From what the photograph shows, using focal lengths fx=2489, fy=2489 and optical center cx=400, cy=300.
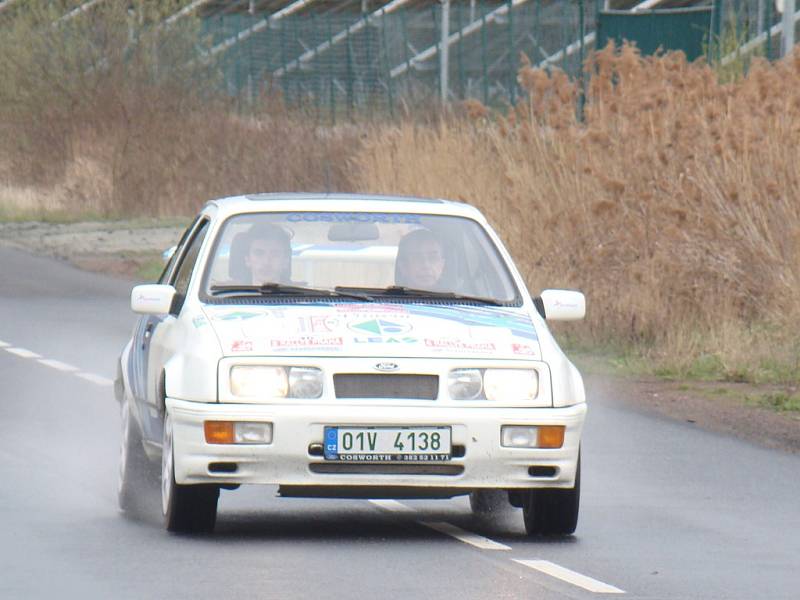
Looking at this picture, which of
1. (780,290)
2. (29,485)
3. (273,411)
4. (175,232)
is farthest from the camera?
(175,232)

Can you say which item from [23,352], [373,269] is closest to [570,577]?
[373,269]

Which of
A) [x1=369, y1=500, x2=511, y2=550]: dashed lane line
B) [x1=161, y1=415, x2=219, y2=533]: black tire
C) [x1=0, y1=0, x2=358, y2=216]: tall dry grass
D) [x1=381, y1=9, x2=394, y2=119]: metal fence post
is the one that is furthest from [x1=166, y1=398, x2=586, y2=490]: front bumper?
[x1=381, y1=9, x2=394, y2=119]: metal fence post

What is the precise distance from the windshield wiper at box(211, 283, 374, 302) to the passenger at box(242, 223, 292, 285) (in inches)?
4.4

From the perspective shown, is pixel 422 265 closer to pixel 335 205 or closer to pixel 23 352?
pixel 335 205

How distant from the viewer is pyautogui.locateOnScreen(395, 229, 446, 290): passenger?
10.6 meters

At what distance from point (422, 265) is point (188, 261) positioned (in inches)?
50.1

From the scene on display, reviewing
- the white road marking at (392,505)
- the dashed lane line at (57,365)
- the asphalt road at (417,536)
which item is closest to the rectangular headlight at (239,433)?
the asphalt road at (417,536)

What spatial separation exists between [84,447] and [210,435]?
4036mm

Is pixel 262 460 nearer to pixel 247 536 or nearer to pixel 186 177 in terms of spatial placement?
pixel 247 536

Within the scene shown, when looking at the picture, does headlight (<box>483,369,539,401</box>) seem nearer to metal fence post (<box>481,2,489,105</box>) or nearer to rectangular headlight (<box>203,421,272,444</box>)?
rectangular headlight (<box>203,421,272,444</box>)

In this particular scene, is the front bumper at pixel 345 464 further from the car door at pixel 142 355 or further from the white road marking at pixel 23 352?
the white road marking at pixel 23 352

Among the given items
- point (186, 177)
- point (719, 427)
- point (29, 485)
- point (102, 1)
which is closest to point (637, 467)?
point (719, 427)

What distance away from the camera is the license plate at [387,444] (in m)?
9.45

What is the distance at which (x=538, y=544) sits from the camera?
9938 millimetres
